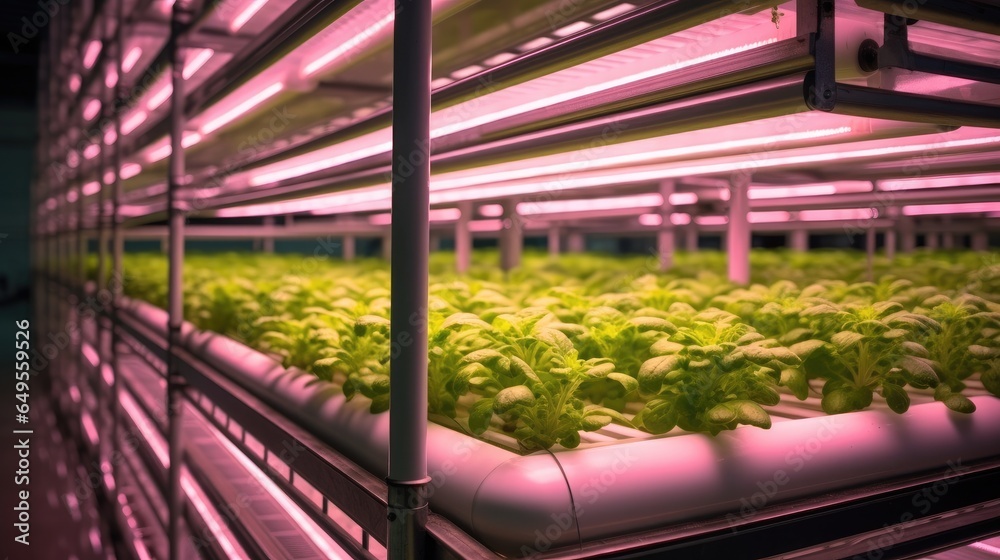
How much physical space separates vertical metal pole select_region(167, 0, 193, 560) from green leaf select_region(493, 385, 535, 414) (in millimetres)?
1984

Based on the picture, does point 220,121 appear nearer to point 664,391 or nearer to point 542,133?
point 542,133

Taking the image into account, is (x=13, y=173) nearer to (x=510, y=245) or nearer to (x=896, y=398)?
(x=510, y=245)

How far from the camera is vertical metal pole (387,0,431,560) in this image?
1175mm

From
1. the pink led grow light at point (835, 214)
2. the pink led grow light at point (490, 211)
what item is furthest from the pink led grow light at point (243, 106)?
the pink led grow light at point (835, 214)

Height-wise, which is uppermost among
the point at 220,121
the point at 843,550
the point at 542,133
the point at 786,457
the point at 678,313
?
the point at 220,121

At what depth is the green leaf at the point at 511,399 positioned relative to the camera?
1.27 metres

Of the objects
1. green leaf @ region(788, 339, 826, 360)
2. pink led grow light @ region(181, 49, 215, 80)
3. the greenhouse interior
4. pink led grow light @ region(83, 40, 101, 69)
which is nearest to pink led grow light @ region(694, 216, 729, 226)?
the greenhouse interior

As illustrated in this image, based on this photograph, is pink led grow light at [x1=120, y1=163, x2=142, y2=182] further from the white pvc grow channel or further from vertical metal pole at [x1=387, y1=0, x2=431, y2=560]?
vertical metal pole at [x1=387, y1=0, x2=431, y2=560]

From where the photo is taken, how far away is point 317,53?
2.48m

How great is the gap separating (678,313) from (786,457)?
2.66 ft

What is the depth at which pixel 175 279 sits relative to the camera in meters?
3.13

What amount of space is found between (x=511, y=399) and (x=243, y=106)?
2134 mm

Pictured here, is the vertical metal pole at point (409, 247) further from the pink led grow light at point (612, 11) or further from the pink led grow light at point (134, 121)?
the pink led grow light at point (134, 121)

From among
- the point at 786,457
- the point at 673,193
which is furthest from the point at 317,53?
the point at 673,193
